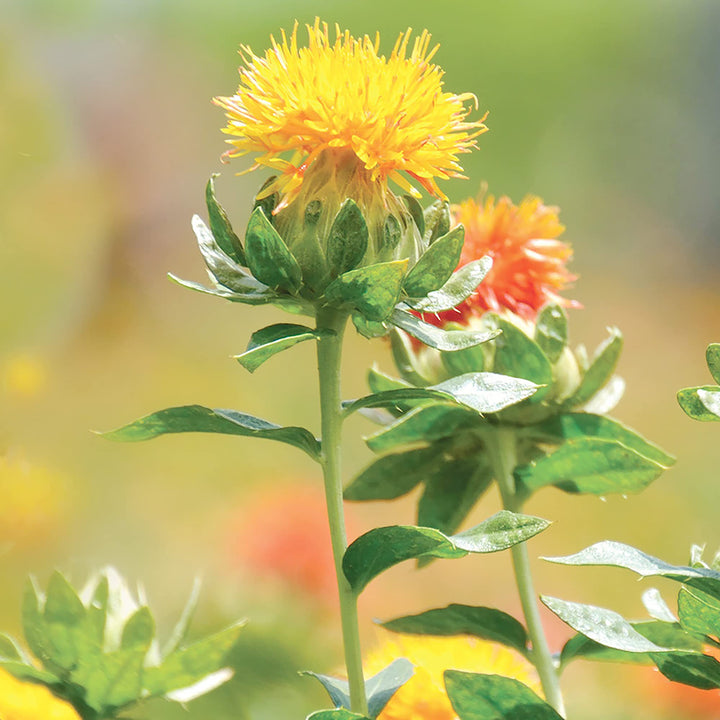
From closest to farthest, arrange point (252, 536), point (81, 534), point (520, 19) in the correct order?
point (252, 536)
point (81, 534)
point (520, 19)

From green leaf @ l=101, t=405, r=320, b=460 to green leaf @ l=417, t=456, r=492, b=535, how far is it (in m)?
0.15

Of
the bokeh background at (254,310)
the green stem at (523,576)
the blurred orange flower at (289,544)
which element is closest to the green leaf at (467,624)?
the green stem at (523,576)

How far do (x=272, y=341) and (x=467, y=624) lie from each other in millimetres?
185

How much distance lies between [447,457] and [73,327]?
5.82ft

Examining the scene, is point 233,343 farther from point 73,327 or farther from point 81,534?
point 81,534

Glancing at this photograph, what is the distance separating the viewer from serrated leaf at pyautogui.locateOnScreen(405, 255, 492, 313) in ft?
1.22

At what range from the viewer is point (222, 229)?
14.8 inches

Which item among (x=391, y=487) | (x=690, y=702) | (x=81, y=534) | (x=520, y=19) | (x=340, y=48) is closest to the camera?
(x=340, y=48)

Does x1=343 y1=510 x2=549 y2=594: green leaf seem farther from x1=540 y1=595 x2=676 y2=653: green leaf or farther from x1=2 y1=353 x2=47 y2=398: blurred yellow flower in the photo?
x1=2 y1=353 x2=47 y2=398: blurred yellow flower

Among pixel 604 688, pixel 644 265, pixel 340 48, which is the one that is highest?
pixel 644 265

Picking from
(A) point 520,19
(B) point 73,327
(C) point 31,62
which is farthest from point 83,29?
(A) point 520,19

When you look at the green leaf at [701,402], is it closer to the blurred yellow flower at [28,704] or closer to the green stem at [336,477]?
the green stem at [336,477]

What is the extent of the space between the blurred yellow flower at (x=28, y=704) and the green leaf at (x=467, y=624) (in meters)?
0.14

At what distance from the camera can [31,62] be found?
2.27 m
